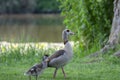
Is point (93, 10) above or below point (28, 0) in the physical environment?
above

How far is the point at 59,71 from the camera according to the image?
12.6 meters

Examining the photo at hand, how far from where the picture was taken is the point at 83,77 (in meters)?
Answer: 11.3

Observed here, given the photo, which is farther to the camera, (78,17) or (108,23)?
(78,17)

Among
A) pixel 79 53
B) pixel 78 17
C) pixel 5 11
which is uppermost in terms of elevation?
pixel 78 17

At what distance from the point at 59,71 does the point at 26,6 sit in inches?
2811

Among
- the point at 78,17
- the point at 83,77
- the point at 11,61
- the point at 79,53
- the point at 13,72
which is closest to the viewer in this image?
the point at 83,77

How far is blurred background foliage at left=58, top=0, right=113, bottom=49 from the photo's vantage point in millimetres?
18156

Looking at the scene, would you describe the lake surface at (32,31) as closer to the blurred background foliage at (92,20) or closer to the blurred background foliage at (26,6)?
the blurred background foliage at (92,20)

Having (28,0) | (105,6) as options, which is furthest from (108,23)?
(28,0)

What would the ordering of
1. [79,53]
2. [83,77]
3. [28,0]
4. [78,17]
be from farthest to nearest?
[28,0] < [78,17] < [79,53] < [83,77]

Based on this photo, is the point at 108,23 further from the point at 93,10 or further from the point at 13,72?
the point at 13,72

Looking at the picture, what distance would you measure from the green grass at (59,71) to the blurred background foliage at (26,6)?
6164 centimetres

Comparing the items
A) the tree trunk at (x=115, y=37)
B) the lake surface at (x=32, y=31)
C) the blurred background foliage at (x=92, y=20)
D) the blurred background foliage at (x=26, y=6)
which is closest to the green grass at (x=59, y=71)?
the tree trunk at (x=115, y=37)

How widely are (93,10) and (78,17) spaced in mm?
1130
